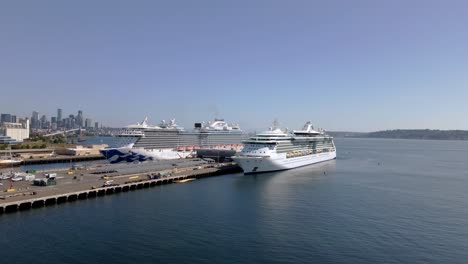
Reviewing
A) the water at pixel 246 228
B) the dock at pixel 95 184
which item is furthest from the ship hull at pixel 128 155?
the water at pixel 246 228

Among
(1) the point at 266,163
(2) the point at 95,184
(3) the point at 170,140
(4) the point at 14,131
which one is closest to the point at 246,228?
(2) the point at 95,184

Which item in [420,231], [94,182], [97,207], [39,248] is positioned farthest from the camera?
[94,182]

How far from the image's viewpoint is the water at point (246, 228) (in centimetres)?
2161

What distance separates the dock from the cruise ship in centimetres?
981

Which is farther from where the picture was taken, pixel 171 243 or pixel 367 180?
pixel 367 180

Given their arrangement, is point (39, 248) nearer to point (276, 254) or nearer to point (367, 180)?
point (276, 254)

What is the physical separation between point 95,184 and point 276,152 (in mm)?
28470

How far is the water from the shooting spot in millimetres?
21609

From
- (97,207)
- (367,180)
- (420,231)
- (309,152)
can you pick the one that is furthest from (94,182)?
(309,152)

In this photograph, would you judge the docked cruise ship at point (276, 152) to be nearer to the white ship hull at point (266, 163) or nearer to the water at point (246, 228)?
the white ship hull at point (266, 163)

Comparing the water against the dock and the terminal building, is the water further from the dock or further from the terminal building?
the terminal building

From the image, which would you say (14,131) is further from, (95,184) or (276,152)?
(276,152)

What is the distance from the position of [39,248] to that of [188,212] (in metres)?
12.1

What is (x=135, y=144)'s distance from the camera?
214 feet
